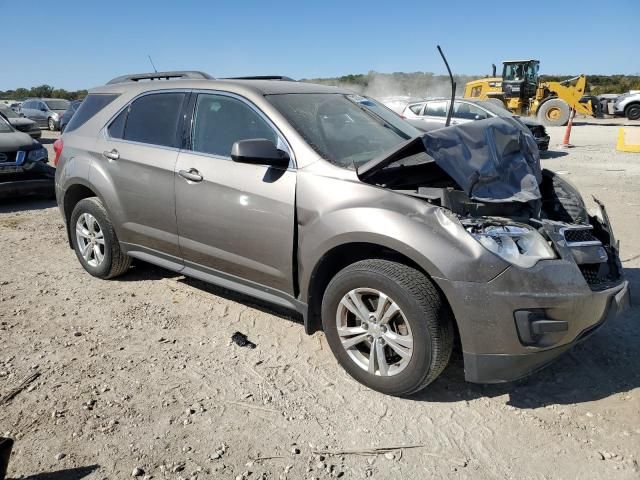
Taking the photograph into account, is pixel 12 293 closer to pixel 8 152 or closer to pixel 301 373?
pixel 301 373

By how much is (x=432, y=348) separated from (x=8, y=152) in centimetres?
802

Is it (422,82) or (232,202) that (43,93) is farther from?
(232,202)

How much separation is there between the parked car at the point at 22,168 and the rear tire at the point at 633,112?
2620 cm

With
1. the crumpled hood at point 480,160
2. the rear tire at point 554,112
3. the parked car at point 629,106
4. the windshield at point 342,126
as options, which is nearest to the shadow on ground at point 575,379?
the crumpled hood at point 480,160

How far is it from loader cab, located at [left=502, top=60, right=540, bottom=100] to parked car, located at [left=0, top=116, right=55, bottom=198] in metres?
19.9

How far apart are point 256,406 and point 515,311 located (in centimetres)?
153

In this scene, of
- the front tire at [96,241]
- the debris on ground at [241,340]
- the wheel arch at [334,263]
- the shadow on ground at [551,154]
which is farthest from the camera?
the shadow on ground at [551,154]

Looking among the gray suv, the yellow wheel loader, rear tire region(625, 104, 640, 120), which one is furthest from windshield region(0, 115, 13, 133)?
rear tire region(625, 104, 640, 120)

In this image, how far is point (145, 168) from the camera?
4094 millimetres

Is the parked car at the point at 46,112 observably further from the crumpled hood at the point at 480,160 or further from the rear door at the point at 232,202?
the crumpled hood at the point at 480,160

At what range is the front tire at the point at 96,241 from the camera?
15.1 feet

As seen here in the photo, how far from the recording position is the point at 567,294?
8.70 ft

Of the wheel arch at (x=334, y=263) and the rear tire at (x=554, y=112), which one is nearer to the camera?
the wheel arch at (x=334, y=263)

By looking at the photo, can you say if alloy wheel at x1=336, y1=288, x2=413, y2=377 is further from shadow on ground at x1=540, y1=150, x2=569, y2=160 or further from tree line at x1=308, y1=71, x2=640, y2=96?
tree line at x1=308, y1=71, x2=640, y2=96
